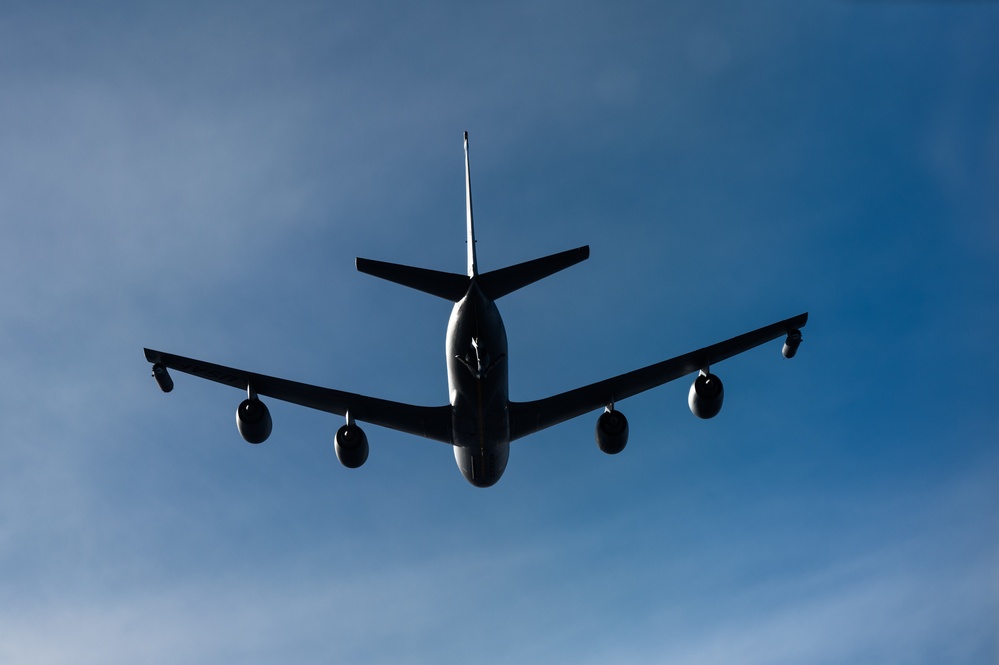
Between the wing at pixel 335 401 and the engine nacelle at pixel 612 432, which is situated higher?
the wing at pixel 335 401

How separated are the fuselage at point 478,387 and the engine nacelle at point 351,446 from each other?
3117 mm

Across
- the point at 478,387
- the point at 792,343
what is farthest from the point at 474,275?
the point at 792,343

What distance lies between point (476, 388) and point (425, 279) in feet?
11.8

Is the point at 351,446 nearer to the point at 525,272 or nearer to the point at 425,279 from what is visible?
the point at 425,279

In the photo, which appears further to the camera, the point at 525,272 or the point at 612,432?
the point at 612,432

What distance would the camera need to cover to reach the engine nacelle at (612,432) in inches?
960

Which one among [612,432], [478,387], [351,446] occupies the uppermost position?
[351,446]

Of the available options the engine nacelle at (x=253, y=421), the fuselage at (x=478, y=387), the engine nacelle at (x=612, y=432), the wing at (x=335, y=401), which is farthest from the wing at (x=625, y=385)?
the engine nacelle at (x=253, y=421)

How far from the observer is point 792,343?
23.0m

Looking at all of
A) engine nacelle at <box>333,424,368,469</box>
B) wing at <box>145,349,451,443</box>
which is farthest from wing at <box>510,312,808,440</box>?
engine nacelle at <box>333,424,368,469</box>

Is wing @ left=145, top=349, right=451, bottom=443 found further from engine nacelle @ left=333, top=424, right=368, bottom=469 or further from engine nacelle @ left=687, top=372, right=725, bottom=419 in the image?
engine nacelle @ left=687, top=372, right=725, bottom=419

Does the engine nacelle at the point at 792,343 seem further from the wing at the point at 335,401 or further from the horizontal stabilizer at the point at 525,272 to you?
the wing at the point at 335,401

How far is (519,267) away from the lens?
20.5m

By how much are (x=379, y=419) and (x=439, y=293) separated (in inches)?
259
